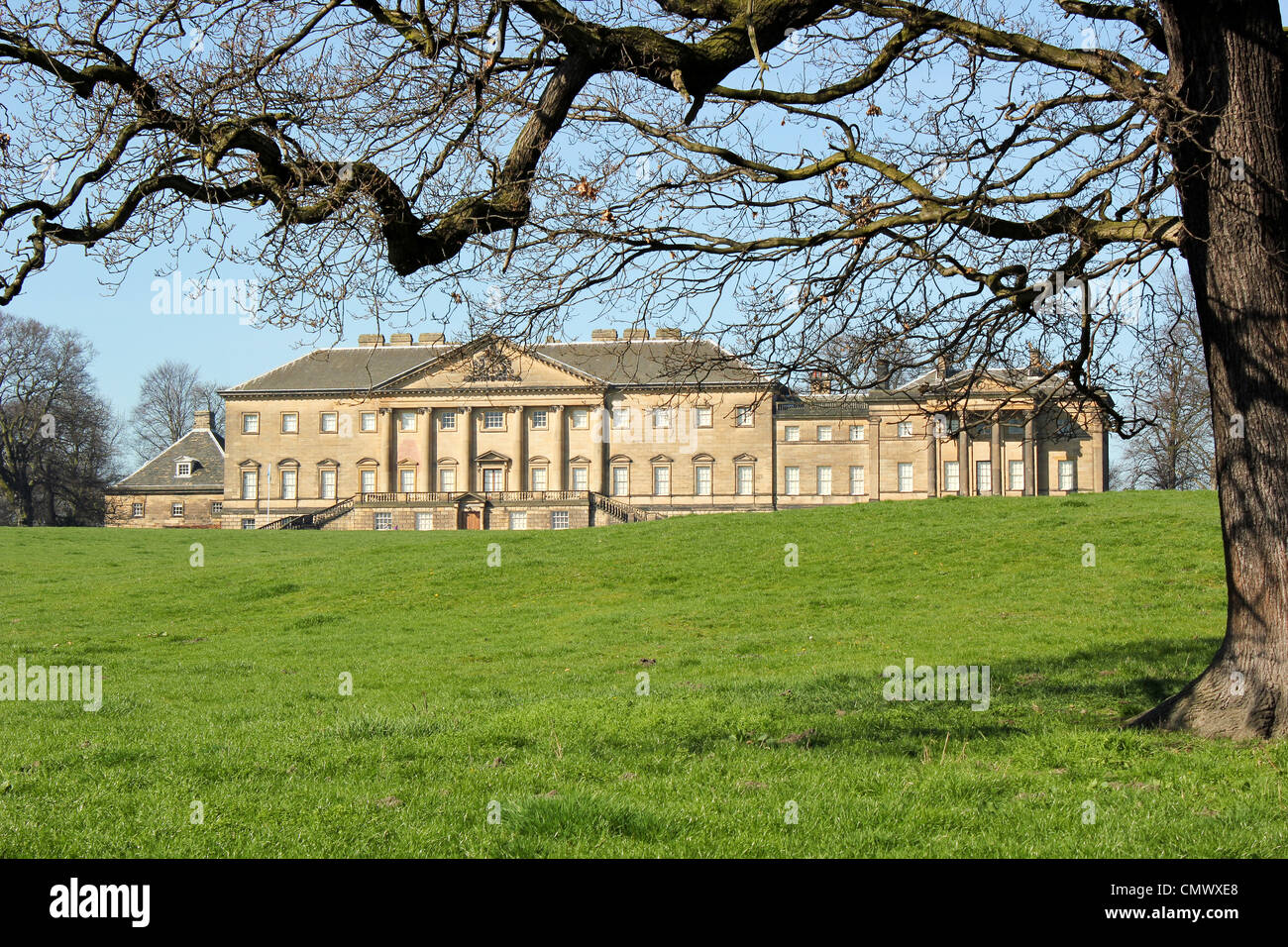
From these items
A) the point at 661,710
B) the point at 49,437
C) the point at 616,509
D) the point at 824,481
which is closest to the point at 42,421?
the point at 49,437

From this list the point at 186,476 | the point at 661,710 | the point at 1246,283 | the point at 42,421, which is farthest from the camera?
the point at 186,476

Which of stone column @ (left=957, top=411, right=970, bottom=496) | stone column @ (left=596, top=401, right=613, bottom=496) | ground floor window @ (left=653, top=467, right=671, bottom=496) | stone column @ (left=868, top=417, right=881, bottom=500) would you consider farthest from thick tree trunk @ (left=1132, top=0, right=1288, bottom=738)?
ground floor window @ (left=653, top=467, right=671, bottom=496)

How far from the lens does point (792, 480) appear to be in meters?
78.9

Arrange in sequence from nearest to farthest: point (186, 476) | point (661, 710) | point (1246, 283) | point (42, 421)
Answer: point (1246, 283), point (661, 710), point (42, 421), point (186, 476)

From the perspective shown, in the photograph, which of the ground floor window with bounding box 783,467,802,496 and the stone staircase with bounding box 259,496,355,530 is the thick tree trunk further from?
the ground floor window with bounding box 783,467,802,496

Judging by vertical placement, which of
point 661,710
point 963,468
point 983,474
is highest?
point 963,468

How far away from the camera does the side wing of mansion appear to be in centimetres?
7494

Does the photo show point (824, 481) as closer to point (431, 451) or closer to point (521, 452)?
point (521, 452)

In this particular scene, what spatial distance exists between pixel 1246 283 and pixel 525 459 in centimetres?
7307

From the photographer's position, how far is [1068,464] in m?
74.7

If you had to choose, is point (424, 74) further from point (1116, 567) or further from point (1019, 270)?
point (1116, 567)

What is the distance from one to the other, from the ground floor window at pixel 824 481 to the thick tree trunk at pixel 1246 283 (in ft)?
232

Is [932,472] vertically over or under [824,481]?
over
